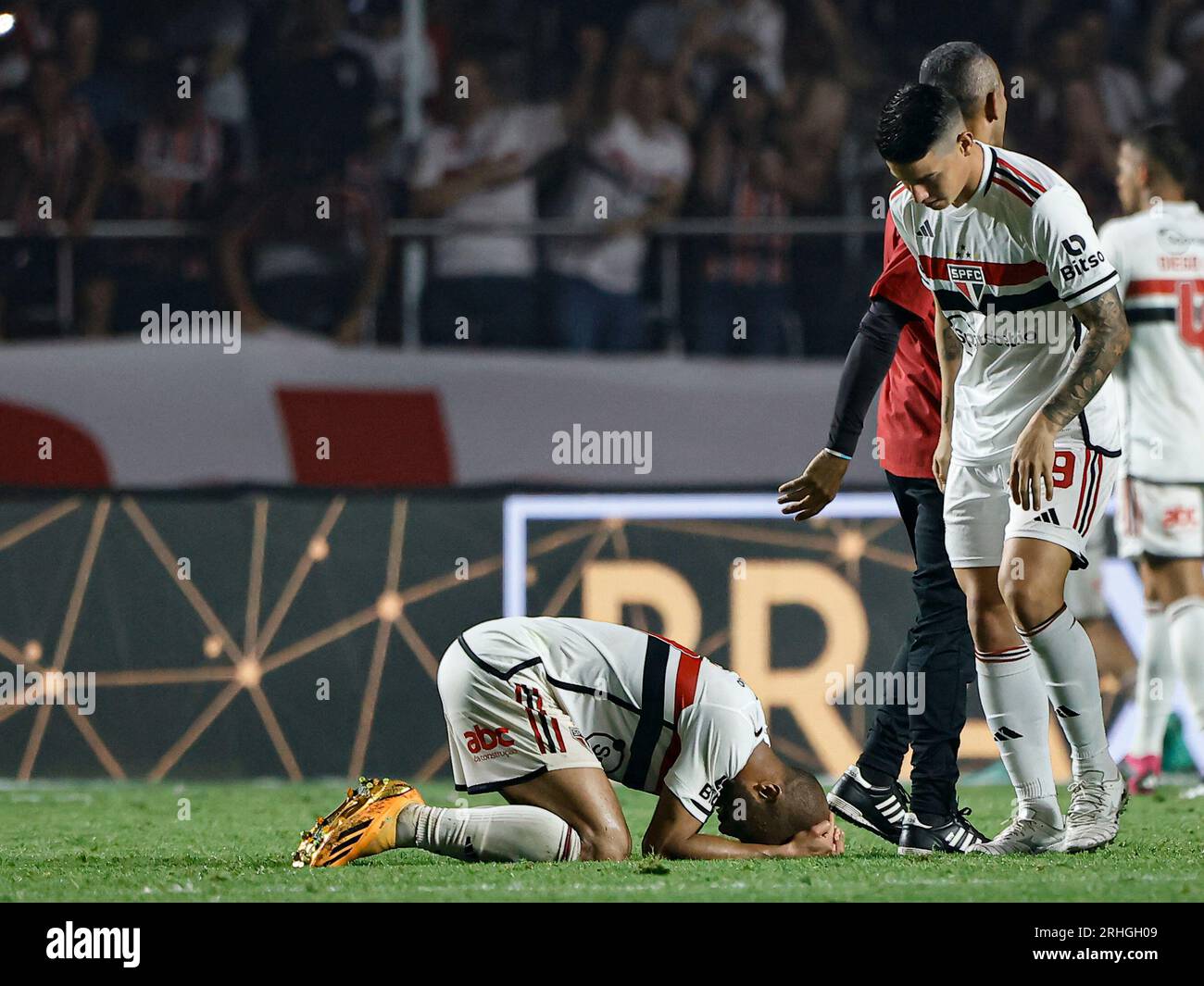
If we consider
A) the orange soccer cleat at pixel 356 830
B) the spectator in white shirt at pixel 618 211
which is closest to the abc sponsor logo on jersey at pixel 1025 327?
the orange soccer cleat at pixel 356 830

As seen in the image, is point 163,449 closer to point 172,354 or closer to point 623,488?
point 172,354

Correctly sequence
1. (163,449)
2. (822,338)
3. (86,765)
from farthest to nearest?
(822,338) < (163,449) < (86,765)

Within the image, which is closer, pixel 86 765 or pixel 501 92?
pixel 86 765

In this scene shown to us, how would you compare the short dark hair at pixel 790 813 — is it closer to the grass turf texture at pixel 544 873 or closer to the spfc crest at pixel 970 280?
the grass turf texture at pixel 544 873

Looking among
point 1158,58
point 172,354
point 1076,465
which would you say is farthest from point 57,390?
point 1158,58

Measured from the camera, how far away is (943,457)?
16.4 feet

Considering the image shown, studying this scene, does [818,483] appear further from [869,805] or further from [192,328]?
[192,328]

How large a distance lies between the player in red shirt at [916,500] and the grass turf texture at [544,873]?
157 mm

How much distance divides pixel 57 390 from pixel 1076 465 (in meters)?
4.50

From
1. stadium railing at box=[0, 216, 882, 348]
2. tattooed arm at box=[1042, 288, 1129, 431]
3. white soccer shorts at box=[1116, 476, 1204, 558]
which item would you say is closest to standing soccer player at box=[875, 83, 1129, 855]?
tattooed arm at box=[1042, 288, 1129, 431]

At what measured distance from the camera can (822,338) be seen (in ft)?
28.4

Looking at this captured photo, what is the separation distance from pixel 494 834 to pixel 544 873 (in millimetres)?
309

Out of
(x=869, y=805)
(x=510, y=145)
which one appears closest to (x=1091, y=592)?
(x=869, y=805)
